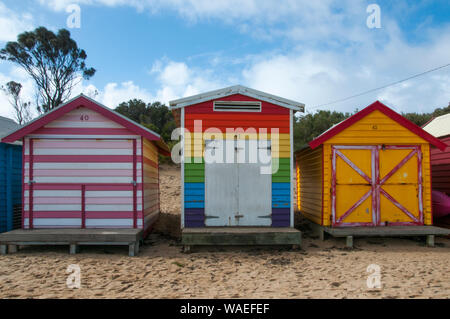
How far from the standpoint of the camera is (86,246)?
755cm

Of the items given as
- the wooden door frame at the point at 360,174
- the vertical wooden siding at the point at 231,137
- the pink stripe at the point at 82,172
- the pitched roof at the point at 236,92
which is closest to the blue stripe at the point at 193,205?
the vertical wooden siding at the point at 231,137

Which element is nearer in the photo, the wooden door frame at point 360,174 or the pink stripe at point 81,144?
the pink stripe at point 81,144

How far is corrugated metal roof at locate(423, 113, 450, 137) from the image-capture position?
9844 mm

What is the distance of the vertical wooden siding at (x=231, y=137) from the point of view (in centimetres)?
765

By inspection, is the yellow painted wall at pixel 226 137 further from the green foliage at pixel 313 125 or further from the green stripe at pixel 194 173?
the green foliage at pixel 313 125

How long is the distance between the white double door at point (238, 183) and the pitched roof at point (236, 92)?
3.42 feet

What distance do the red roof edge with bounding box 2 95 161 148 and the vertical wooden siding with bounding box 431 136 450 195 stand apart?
8510 mm

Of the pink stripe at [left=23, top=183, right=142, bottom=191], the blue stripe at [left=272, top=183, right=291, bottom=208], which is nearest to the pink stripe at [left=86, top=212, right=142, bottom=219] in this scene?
the pink stripe at [left=23, top=183, right=142, bottom=191]

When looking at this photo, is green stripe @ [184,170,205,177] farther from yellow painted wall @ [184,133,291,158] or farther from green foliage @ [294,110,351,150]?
green foliage @ [294,110,351,150]

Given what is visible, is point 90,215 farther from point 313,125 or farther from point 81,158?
point 313,125
